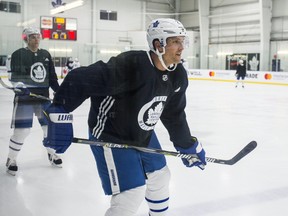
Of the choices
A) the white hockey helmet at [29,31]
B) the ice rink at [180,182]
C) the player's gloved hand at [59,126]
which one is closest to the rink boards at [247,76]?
the ice rink at [180,182]

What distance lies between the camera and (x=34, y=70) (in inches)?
95.0

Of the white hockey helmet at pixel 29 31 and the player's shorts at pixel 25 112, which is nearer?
the white hockey helmet at pixel 29 31

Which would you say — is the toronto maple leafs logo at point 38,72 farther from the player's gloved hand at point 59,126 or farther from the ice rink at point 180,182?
the player's gloved hand at point 59,126

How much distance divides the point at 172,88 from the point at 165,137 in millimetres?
2202

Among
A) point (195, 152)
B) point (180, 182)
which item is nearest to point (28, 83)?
point (180, 182)

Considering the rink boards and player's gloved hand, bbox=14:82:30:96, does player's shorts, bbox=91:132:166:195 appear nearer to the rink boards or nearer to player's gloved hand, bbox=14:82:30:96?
player's gloved hand, bbox=14:82:30:96

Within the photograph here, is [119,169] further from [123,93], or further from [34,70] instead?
[34,70]

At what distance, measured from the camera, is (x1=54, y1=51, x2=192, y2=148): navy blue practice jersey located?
1202 millimetres

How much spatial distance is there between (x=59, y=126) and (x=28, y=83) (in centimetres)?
134

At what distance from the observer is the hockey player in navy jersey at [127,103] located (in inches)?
47.4

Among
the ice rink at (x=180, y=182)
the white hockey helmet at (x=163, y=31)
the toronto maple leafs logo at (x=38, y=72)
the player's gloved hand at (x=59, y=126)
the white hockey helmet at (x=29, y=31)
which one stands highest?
the white hockey helmet at (x=29, y=31)

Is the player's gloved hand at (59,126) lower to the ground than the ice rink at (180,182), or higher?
higher

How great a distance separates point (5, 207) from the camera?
184 cm

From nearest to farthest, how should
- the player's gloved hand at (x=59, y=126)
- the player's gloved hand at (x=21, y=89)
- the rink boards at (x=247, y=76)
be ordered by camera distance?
1. the player's gloved hand at (x=59, y=126)
2. the player's gloved hand at (x=21, y=89)
3. the rink boards at (x=247, y=76)
